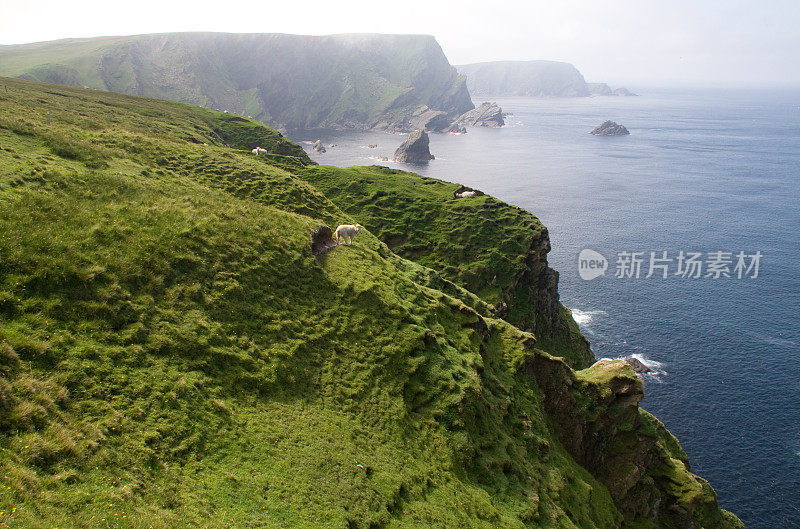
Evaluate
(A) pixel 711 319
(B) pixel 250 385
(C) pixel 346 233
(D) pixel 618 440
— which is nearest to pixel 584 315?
(A) pixel 711 319

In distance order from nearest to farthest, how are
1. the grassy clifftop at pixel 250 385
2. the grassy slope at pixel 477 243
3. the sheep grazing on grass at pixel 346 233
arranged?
the grassy clifftop at pixel 250 385 → the sheep grazing on grass at pixel 346 233 → the grassy slope at pixel 477 243

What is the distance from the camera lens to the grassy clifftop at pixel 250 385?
675 inches

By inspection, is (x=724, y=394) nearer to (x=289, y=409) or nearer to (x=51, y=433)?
(x=289, y=409)

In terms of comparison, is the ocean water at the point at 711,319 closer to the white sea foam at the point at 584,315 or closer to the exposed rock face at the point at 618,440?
the white sea foam at the point at 584,315

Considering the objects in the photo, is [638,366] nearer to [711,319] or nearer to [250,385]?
[711,319]

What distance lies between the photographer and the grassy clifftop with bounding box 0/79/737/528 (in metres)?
17.1

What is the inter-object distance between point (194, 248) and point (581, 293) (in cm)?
10470

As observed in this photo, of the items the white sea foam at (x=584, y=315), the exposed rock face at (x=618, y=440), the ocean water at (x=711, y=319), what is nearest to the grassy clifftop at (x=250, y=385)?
the exposed rock face at (x=618, y=440)

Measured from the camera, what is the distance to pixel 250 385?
80.4 feet

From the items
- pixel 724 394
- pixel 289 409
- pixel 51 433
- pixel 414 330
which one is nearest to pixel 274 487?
pixel 289 409

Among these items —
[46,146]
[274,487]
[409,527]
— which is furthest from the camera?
[46,146]

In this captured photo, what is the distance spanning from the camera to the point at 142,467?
56.8ft

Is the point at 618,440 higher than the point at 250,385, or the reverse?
the point at 250,385

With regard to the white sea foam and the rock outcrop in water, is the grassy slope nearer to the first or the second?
the rock outcrop in water
